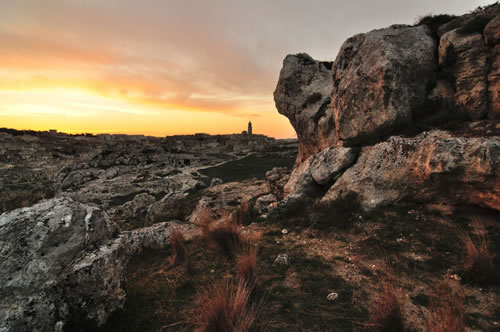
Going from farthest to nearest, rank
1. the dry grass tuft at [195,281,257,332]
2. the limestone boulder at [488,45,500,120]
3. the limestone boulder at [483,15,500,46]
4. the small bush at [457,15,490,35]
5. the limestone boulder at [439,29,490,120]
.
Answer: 1. the small bush at [457,15,490,35]
2. the limestone boulder at [439,29,490,120]
3. the limestone boulder at [483,15,500,46]
4. the limestone boulder at [488,45,500,120]
5. the dry grass tuft at [195,281,257,332]

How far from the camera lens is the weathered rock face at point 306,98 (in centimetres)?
1703

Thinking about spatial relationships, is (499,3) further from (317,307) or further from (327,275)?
(317,307)

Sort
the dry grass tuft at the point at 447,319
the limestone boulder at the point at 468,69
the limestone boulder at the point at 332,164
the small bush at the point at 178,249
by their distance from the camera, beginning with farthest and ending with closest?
the limestone boulder at the point at 332,164 → the limestone boulder at the point at 468,69 → the small bush at the point at 178,249 → the dry grass tuft at the point at 447,319

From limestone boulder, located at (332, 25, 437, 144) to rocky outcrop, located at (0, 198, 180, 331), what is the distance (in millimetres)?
10404

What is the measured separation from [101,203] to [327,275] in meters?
17.9

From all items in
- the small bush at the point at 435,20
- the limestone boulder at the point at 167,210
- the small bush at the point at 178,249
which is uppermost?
the small bush at the point at 435,20

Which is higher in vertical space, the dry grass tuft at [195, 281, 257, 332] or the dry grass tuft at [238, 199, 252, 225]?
the dry grass tuft at [195, 281, 257, 332]

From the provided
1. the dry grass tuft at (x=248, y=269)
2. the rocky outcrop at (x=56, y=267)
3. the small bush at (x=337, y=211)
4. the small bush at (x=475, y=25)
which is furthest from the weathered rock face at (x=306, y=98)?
the rocky outcrop at (x=56, y=267)

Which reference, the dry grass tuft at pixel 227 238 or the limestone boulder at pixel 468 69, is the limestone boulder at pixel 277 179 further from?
the limestone boulder at pixel 468 69

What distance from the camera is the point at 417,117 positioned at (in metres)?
9.59

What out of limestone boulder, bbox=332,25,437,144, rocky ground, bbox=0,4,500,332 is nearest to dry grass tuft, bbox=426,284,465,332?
rocky ground, bbox=0,4,500,332

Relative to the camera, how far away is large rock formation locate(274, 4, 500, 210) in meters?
6.32

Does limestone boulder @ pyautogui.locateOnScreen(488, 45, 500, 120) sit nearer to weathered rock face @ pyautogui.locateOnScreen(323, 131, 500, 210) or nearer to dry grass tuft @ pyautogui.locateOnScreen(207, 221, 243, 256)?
weathered rock face @ pyautogui.locateOnScreen(323, 131, 500, 210)

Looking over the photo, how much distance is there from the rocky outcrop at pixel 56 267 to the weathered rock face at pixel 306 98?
1480 cm
